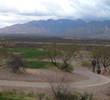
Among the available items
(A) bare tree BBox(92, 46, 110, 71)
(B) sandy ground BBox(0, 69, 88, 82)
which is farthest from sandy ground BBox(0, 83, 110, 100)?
(A) bare tree BBox(92, 46, 110, 71)

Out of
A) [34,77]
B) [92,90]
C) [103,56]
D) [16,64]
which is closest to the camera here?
[92,90]

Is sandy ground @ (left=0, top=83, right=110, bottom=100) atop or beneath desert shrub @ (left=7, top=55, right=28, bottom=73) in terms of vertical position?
beneath

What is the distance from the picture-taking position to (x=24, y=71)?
124 feet

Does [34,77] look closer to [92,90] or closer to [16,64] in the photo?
[16,64]

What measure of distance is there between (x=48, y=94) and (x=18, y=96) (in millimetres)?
2420

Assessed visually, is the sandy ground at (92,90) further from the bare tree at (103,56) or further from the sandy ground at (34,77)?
the bare tree at (103,56)

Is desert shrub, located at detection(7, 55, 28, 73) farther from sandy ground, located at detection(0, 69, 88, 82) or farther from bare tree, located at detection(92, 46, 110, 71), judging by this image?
bare tree, located at detection(92, 46, 110, 71)

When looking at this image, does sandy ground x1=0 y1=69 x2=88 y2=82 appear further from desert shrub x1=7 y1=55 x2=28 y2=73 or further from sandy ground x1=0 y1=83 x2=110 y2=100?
sandy ground x1=0 y1=83 x2=110 y2=100

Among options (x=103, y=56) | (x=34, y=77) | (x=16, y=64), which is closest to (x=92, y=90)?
(x=34, y=77)

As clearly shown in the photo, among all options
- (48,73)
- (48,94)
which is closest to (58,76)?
(48,73)

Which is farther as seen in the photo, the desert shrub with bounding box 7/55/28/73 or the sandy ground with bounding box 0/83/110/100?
the desert shrub with bounding box 7/55/28/73

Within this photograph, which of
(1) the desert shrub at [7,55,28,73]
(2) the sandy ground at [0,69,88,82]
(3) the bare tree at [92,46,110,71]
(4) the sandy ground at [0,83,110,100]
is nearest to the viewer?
(4) the sandy ground at [0,83,110,100]

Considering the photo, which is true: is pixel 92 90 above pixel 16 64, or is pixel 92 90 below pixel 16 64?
below

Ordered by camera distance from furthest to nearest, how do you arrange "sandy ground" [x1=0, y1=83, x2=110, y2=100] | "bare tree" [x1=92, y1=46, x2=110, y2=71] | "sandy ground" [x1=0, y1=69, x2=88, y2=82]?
"bare tree" [x1=92, y1=46, x2=110, y2=71] < "sandy ground" [x1=0, y1=69, x2=88, y2=82] < "sandy ground" [x1=0, y1=83, x2=110, y2=100]
